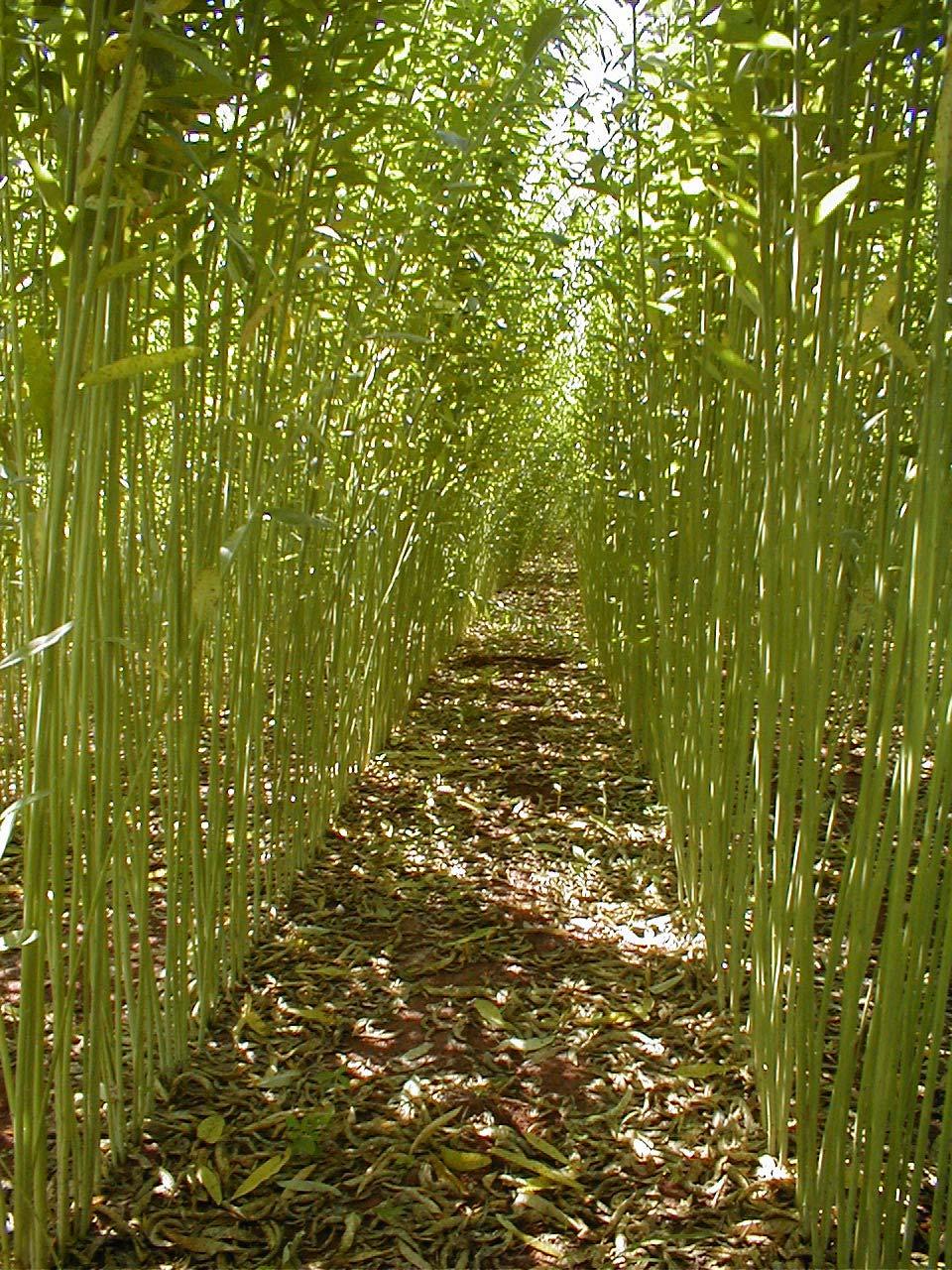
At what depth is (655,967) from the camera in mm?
1774

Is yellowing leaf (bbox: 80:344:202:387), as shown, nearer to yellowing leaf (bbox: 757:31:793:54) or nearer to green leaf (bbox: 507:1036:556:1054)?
yellowing leaf (bbox: 757:31:793:54)

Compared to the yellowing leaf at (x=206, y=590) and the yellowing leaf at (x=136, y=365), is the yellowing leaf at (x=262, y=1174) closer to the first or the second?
the yellowing leaf at (x=206, y=590)

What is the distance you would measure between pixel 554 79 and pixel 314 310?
145 cm

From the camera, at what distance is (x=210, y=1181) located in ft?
3.97

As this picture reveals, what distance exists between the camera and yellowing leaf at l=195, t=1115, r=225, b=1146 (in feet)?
4.19

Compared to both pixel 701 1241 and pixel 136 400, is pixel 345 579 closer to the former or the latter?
pixel 136 400

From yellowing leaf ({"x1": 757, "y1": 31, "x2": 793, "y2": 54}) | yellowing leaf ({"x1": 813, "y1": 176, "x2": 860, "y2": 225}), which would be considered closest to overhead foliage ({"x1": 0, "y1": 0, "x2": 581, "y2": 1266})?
yellowing leaf ({"x1": 757, "y1": 31, "x2": 793, "y2": 54})

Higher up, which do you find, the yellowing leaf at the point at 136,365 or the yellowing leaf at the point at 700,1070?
the yellowing leaf at the point at 136,365

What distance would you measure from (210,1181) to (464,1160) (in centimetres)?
29

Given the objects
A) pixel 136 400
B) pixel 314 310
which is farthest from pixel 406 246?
pixel 136 400

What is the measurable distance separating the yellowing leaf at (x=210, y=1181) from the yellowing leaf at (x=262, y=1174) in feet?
0.06

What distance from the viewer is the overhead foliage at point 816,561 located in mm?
881

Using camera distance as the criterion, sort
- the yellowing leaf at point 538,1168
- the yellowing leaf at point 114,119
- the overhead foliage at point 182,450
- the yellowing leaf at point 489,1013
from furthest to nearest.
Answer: the yellowing leaf at point 489,1013 < the yellowing leaf at point 538,1168 < the overhead foliage at point 182,450 < the yellowing leaf at point 114,119

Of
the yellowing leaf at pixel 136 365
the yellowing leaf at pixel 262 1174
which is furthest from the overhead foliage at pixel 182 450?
the yellowing leaf at pixel 262 1174
